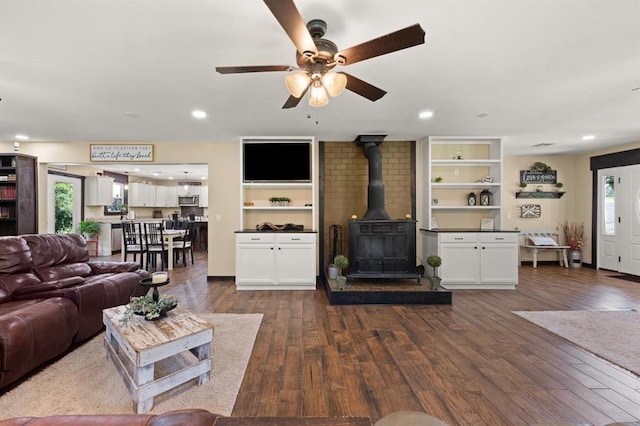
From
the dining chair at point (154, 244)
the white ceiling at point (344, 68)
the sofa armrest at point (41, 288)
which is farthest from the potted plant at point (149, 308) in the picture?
the dining chair at point (154, 244)

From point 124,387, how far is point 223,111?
316 centimetres

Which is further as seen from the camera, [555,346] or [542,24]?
[555,346]

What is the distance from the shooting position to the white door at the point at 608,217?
607 centimetres

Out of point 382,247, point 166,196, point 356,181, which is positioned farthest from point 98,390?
point 166,196

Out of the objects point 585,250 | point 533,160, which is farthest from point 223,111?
point 585,250

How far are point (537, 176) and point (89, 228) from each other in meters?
11.3

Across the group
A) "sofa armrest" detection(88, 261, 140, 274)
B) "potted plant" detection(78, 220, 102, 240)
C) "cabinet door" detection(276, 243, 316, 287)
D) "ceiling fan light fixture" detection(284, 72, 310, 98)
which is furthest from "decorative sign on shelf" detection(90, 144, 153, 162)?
"ceiling fan light fixture" detection(284, 72, 310, 98)

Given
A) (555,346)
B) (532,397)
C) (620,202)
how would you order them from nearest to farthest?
(532,397) < (555,346) < (620,202)

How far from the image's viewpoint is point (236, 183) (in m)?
5.60

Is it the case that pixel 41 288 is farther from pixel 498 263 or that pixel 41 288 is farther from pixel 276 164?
pixel 498 263

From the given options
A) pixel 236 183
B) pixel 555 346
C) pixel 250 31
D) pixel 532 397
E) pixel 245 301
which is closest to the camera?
pixel 532 397

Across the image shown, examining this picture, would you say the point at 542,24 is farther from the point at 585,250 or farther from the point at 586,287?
the point at 585,250

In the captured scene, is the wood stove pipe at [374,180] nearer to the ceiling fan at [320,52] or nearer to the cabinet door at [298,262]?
the cabinet door at [298,262]

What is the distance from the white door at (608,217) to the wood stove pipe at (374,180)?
5.10m
